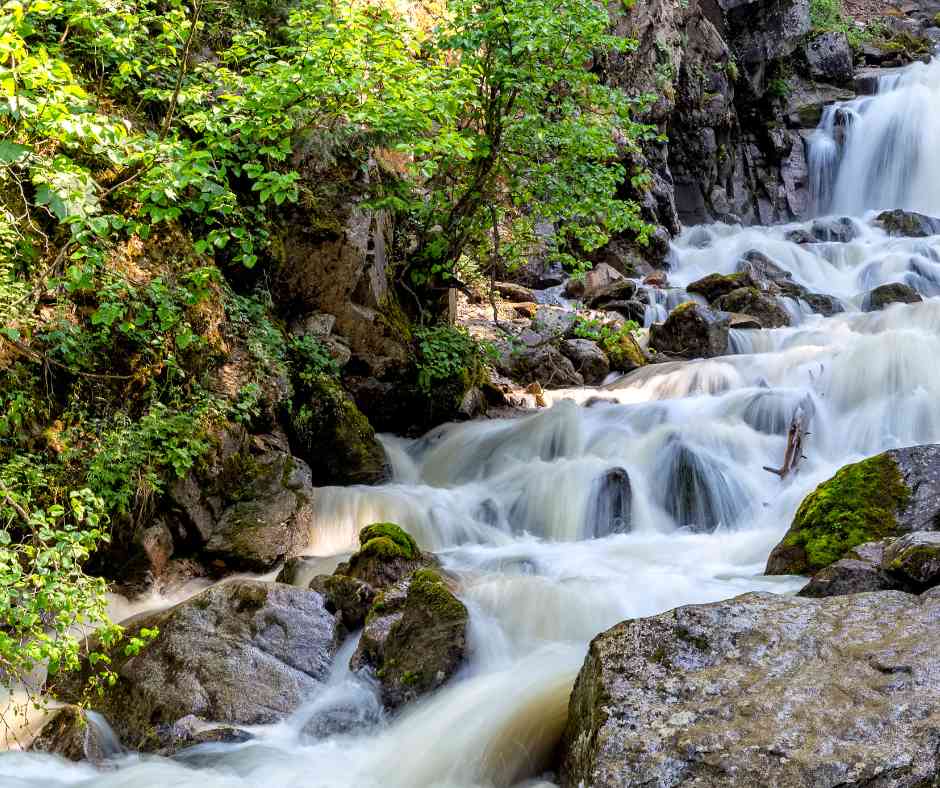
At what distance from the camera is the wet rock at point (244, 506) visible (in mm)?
6523

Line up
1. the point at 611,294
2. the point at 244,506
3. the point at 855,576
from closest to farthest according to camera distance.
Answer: the point at 855,576, the point at 244,506, the point at 611,294

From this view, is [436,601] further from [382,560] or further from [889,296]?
[889,296]

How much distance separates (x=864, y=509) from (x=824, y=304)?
10378mm

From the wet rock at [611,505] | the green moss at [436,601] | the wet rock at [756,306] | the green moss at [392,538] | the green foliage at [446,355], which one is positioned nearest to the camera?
the green moss at [436,601]

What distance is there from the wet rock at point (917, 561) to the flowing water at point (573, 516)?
149 centimetres

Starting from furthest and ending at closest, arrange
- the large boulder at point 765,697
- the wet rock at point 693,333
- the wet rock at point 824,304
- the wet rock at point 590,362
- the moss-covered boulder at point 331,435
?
the wet rock at point 824,304
the wet rock at point 693,333
the wet rock at point 590,362
the moss-covered boulder at point 331,435
the large boulder at point 765,697

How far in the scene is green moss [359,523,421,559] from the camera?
6.17 m

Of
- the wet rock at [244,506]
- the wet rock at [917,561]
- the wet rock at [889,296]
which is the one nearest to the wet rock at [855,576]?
the wet rock at [917,561]

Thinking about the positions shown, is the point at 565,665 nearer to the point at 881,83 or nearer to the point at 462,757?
the point at 462,757

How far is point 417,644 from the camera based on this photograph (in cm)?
491

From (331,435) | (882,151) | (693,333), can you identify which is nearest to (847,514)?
(331,435)

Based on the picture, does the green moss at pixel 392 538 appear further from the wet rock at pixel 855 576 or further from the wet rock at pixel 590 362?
the wet rock at pixel 590 362

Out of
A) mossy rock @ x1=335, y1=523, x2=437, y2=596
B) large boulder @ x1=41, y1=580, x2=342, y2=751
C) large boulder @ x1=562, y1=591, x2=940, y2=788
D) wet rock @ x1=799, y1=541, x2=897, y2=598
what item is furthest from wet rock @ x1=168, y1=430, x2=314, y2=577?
wet rock @ x1=799, y1=541, x2=897, y2=598

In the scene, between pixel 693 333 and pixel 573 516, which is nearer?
pixel 573 516
